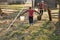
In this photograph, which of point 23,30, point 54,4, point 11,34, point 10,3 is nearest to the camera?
point 11,34

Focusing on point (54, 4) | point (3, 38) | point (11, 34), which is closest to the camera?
point (3, 38)

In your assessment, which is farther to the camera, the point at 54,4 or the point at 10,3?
the point at 10,3

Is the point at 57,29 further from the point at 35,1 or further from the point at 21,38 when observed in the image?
the point at 35,1

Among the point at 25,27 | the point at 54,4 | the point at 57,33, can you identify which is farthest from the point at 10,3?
the point at 57,33

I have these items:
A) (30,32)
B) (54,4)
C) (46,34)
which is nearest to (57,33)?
(46,34)

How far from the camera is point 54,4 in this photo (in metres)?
28.3

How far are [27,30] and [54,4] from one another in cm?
1432

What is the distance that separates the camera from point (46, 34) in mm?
13320

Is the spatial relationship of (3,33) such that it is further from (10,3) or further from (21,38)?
(10,3)

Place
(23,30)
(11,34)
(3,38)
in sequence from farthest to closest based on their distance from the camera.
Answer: (23,30)
(11,34)
(3,38)

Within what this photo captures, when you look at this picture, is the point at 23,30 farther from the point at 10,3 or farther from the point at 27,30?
the point at 10,3

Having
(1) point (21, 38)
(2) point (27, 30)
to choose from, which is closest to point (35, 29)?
(2) point (27, 30)

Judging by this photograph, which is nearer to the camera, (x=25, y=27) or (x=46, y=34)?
(x=46, y=34)

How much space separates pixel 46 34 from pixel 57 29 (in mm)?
1516
